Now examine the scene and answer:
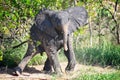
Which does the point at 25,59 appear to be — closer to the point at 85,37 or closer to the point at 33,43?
the point at 33,43

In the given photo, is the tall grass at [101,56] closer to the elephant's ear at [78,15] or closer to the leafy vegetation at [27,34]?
the leafy vegetation at [27,34]

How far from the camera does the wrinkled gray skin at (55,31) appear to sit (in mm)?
8961

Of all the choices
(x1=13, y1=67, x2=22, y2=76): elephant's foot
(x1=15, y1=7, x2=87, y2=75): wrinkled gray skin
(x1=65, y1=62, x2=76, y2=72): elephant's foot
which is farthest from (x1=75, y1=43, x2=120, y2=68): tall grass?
(x1=13, y1=67, x2=22, y2=76): elephant's foot

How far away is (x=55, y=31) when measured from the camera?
9203 mm

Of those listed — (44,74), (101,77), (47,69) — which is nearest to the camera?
(101,77)

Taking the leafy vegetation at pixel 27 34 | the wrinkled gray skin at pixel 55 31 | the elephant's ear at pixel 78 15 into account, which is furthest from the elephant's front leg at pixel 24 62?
the elephant's ear at pixel 78 15

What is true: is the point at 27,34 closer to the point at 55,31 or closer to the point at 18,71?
the point at 55,31

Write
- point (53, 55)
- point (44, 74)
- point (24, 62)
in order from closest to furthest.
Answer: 1. point (53, 55)
2. point (44, 74)
3. point (24, 62)

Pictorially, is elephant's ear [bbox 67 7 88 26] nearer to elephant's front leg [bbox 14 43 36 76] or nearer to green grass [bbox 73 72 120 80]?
elephant's front leg [bbox 14 43 36 76]

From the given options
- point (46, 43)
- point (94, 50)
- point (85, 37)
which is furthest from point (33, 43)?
point (85, 37)

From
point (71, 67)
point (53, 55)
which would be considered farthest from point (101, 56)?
point (53, 55)

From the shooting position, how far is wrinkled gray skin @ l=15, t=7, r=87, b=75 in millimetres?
8961

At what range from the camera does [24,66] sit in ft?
31.8

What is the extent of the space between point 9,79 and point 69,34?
5.65 feet
